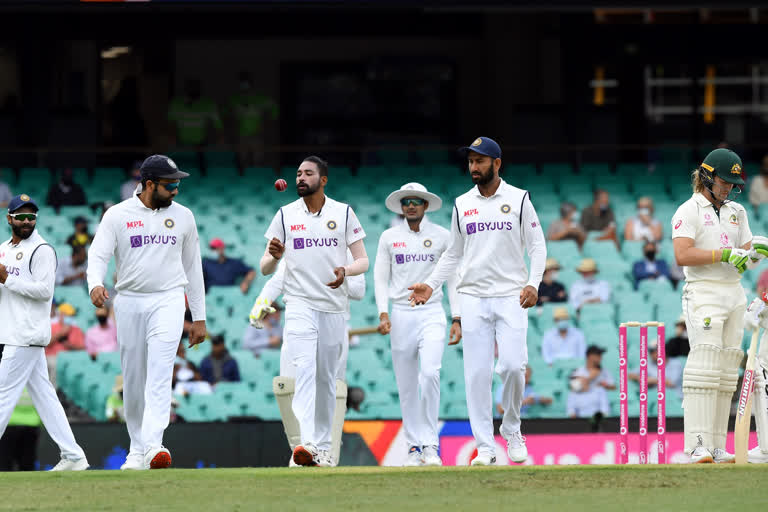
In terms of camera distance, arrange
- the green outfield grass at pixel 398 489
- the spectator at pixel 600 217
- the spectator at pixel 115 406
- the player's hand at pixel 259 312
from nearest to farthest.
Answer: the green outfield grass at pixel 398 489, the player's hand at pixel 259 312, the spectator at pixel 115 406, the spectator at pixel 600 217

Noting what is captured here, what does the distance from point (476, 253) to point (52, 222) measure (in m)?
10.5

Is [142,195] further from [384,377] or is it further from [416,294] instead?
[384,377]

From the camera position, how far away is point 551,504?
750 centimetres

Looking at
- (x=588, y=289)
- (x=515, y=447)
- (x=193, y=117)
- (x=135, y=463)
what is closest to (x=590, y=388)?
(x=588, y=289)

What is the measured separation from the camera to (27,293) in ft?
33.6

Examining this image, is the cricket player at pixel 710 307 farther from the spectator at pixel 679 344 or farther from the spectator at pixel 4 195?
the spectator at pixel 4 195

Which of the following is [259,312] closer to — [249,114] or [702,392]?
[702,392]

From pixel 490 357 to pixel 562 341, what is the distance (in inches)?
245

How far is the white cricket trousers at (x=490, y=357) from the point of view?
9734 mm

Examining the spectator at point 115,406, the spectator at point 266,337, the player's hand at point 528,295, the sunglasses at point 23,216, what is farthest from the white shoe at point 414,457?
the spectator at point 266,337

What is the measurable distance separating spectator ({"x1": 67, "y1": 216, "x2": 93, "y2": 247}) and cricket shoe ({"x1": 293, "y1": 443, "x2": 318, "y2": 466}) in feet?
30.5

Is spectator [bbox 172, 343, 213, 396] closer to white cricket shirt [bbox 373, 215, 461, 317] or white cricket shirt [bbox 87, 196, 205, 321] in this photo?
white cricket shirt [bbox 373, 215, 461, 317]

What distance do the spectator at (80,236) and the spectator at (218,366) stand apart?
3315 mm

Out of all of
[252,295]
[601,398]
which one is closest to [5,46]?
[252,295]
